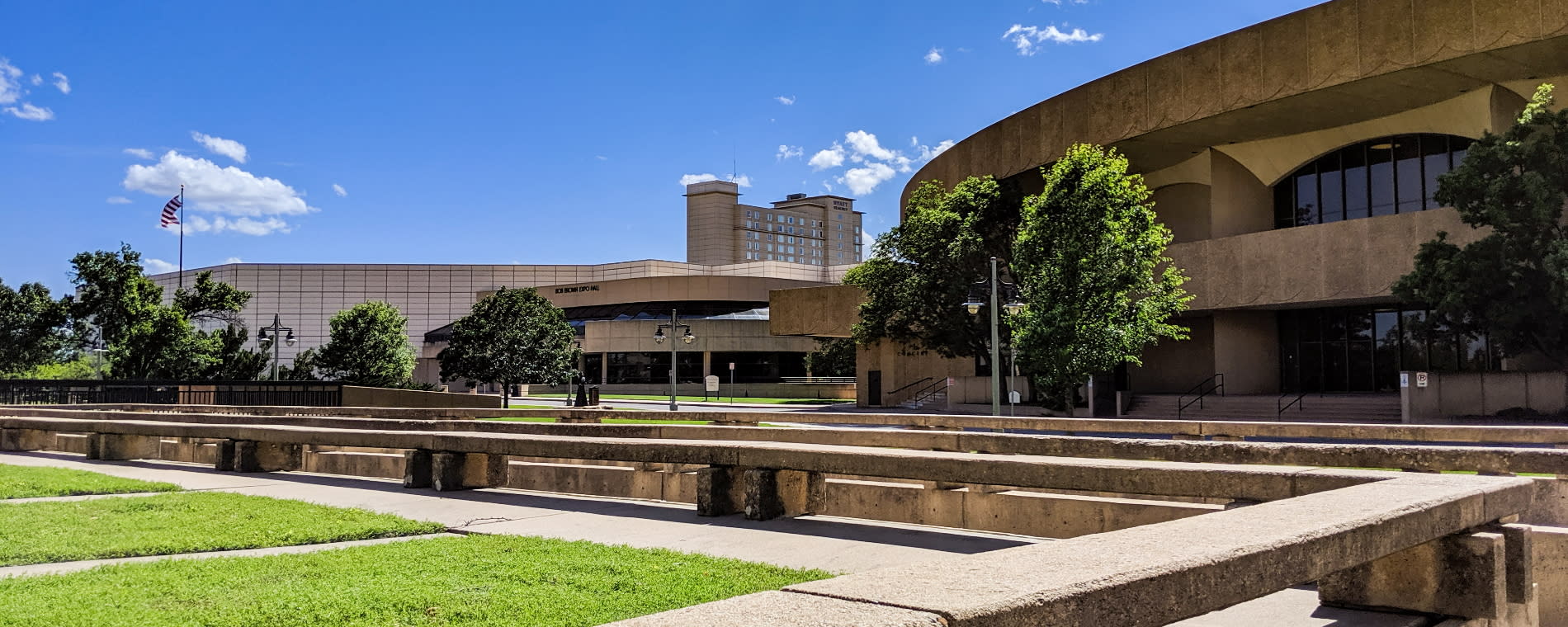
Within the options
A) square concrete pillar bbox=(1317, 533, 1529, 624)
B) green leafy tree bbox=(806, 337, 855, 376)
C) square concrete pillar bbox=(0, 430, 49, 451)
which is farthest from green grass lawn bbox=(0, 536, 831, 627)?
green leafy tree bbox=(806, 337, 855, 376)

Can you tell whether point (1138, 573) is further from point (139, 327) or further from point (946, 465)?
point (139, 327)

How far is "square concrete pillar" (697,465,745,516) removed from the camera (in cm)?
1034

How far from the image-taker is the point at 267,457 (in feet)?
54.6

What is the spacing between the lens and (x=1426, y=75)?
112ft

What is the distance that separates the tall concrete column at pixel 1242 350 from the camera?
43750 mm

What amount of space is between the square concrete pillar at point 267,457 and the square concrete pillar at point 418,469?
4.27 m

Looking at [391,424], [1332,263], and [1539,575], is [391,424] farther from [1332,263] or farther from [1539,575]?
[1332,263]

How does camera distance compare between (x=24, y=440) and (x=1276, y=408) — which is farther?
(x=1276, y=408)

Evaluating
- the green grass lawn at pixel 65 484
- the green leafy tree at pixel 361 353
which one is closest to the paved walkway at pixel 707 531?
the green grass lawn at pixel 65 484

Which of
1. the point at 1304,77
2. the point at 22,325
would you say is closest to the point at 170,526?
the point at 1304,77

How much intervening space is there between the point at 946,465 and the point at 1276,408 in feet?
114

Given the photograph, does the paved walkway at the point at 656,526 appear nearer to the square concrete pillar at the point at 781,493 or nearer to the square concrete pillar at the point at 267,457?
the square concrete pillar at the point at 781,493

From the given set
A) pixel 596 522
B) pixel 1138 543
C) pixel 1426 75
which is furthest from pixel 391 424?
pixel 1426 75

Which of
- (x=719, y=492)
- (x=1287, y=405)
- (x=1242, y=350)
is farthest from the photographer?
(x=1242, y=350)
